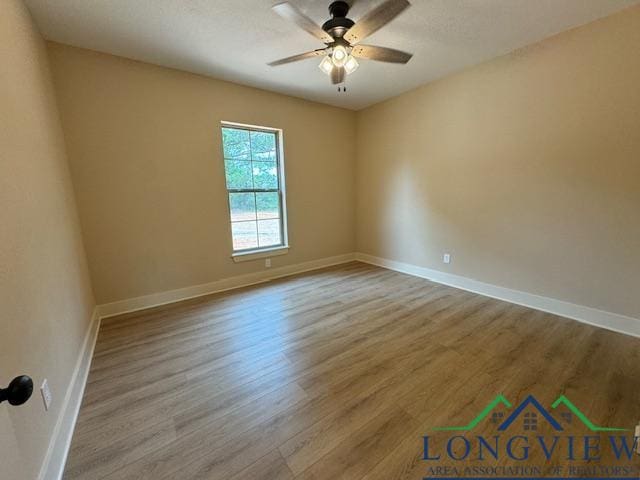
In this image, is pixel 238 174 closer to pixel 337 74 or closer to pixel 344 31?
pixel 337 74

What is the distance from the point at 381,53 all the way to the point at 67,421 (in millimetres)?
3127

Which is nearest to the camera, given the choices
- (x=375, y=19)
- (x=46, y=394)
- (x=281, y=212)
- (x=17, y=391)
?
(x=17, y=391)

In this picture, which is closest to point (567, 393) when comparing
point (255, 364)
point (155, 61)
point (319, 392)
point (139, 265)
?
point (319, 392)

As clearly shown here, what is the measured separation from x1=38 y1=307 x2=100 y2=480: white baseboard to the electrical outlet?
14 centimetres

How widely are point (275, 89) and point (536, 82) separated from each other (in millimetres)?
2912

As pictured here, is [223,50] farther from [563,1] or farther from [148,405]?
[148,405]

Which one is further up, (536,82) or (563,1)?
(563,1)

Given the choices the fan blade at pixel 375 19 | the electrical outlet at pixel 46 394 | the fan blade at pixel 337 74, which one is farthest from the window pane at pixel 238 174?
the electrical outlet at pixel 46 394

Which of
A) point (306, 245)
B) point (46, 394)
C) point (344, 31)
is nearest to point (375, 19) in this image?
point (344, 31)

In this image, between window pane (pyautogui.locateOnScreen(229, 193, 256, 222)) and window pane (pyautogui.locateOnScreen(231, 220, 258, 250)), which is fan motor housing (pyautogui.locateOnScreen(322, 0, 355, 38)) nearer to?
window pane (pyautogui.locateOnScreen(229, 193, 256, 222))

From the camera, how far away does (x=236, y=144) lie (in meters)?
3.46

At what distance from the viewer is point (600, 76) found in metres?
2.22

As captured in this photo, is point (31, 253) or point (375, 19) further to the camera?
point (375, 19)

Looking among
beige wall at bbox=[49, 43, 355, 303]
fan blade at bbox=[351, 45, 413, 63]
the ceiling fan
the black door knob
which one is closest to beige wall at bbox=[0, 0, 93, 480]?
the black door knob
